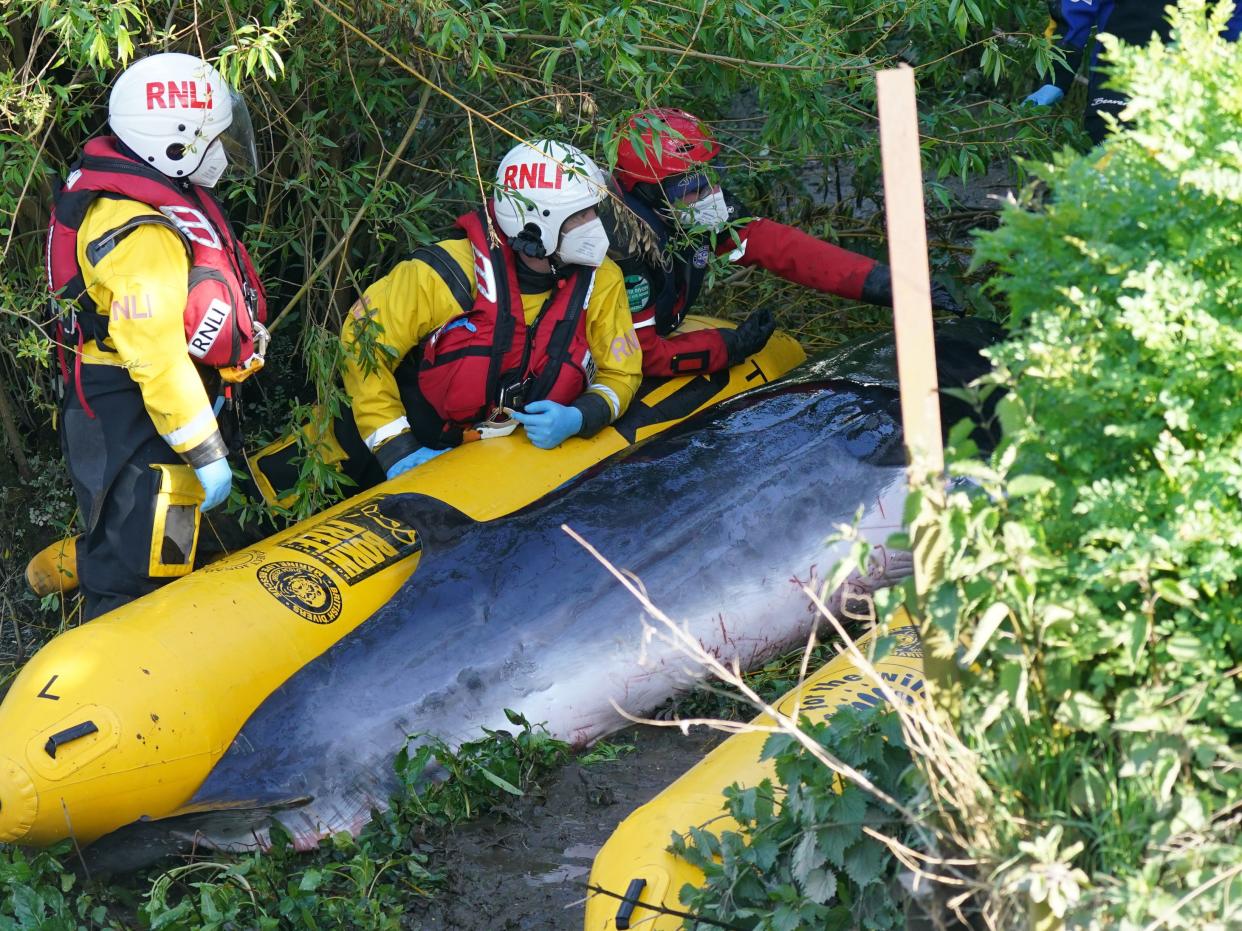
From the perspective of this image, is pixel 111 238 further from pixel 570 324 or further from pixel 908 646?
pixel 908 646

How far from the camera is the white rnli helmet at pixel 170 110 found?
3861mm

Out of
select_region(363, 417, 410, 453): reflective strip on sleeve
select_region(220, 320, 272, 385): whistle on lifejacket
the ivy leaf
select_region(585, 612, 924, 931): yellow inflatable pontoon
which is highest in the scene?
the ivy leaf

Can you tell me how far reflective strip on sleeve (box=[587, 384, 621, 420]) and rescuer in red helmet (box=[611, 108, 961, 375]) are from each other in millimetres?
354

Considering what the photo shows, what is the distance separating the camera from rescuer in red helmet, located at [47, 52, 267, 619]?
3809 mm

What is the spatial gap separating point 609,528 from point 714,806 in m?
1.17

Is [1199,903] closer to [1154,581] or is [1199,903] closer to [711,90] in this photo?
[1154,581]

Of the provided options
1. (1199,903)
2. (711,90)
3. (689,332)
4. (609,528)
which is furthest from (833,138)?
(1199,903)

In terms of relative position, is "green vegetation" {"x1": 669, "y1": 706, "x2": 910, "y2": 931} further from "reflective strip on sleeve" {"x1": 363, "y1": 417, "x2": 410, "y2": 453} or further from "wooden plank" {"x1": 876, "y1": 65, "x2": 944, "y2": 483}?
"reflective strip on sleeve" {"x1": 363, "y1": 417, "x2": 410, "y2": 453}

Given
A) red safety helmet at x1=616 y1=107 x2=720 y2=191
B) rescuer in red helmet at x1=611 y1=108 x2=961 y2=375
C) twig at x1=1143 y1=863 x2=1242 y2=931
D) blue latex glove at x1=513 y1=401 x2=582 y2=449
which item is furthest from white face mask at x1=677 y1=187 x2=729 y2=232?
twig at x1=1143 y1=863 x2=1242 y2=931

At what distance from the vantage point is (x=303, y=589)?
3.75 metres

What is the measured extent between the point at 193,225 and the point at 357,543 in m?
1.04

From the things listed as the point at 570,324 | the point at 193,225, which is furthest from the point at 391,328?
the point at 193,225

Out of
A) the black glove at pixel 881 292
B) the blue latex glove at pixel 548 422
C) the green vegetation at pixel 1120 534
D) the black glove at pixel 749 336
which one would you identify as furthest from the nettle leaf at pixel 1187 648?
Answer: the black glove at pixel 881 292

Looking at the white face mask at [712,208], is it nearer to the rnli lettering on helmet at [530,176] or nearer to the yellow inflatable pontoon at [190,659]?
the rnli lettering on helmet at [530,176]
